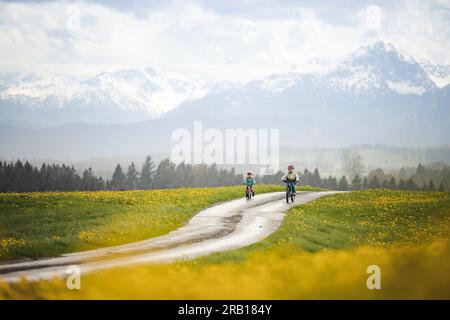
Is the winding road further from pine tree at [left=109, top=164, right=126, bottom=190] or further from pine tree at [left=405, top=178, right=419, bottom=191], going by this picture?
pine tree at [left=405, top=178, right=419, bottom=191]

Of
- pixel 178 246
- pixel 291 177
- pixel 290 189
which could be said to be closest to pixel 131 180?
pixel 290 189

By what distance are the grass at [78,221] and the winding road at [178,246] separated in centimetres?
125

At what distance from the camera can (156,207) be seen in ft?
121

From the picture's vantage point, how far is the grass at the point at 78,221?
24.4 metres

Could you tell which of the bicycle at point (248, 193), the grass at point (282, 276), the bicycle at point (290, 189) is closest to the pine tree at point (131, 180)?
the bicycle at point (248, 193)

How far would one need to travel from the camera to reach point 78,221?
100 feet

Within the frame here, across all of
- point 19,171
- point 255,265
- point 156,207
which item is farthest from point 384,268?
point 19,171

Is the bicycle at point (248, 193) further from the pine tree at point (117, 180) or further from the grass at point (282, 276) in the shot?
the pine tree at point (117, 180)

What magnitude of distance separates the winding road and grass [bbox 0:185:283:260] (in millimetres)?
1246

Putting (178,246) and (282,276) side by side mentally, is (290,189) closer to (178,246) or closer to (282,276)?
(178,246)

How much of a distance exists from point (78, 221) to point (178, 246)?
359 inches

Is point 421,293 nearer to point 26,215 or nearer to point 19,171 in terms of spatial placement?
point 26,215
